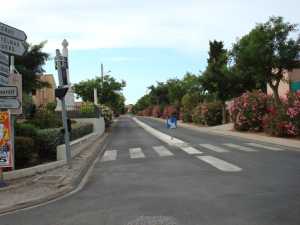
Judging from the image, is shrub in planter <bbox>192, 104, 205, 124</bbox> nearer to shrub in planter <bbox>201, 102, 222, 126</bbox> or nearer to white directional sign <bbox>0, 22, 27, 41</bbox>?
shrub in planter <bbox>201, 102, 222, 126</bbox>

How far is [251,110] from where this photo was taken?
33000 millimetres

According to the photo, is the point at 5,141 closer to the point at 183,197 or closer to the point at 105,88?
the point at 183,197

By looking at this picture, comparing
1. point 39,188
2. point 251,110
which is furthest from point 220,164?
point 251,110

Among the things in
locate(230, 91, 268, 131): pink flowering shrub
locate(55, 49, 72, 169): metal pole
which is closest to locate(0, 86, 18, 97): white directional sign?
locate(55, 49, 72, 169): metal pole

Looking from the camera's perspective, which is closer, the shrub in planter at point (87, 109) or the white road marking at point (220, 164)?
the white road marking at point (220, 164)

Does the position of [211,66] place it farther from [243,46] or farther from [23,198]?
[23,198]

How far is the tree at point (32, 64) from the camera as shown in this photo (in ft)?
111

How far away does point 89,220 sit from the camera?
24.1 feet

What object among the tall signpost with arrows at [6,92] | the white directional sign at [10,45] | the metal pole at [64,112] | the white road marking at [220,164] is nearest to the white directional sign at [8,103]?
the tall signpost with arrows at [6,92]

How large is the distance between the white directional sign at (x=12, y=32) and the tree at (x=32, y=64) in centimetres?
2261

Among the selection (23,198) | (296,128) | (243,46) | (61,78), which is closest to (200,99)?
(243,46)

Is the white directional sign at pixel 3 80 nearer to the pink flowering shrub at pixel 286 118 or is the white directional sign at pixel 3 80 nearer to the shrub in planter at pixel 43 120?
the shrub in planter at pixel 43 120

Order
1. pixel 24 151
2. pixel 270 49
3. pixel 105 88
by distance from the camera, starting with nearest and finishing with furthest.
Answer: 1. pixel 24 151
2. pixel 270 49
3. pixel 105 88

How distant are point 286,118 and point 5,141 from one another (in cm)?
1777
